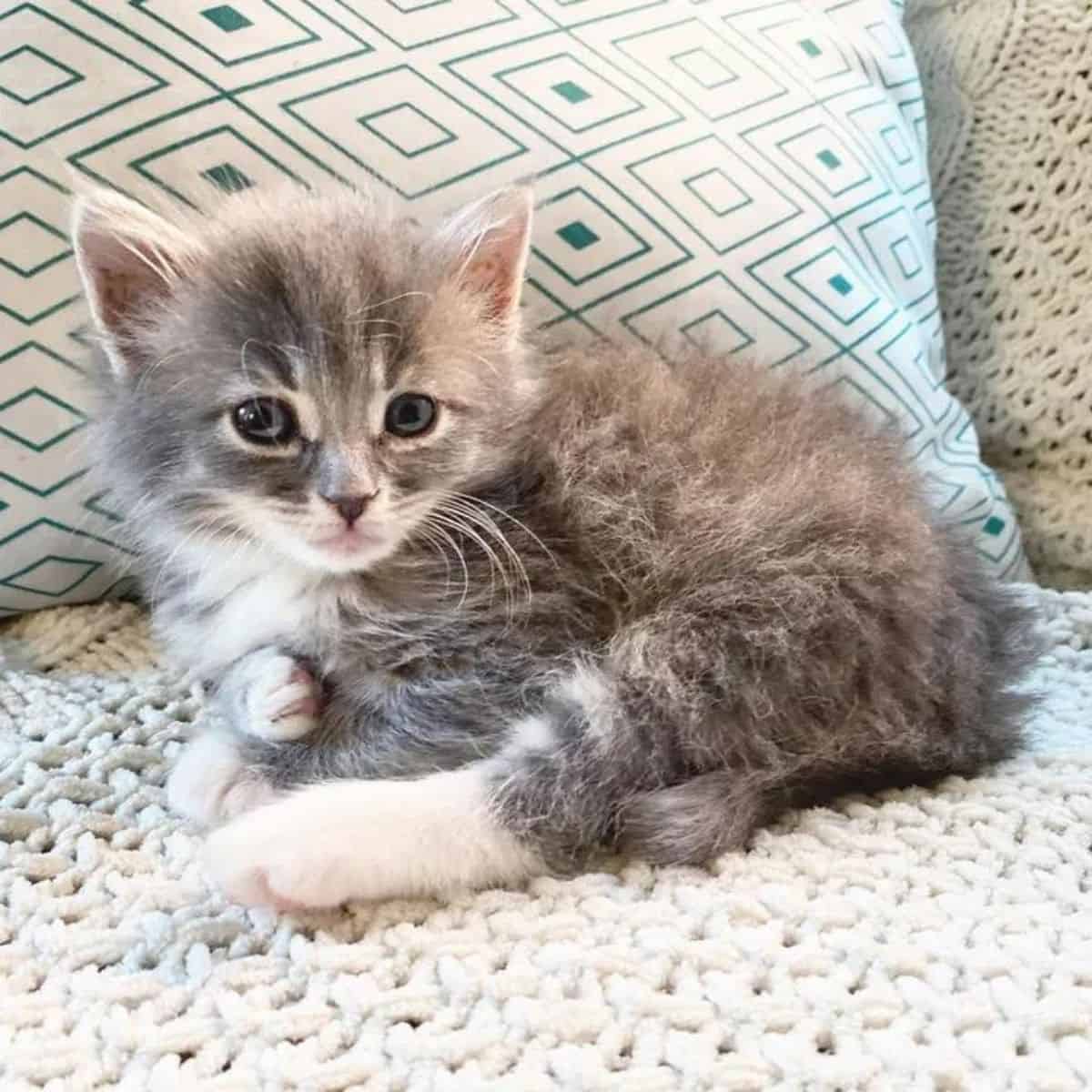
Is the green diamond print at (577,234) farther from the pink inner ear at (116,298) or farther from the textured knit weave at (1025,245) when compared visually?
the textured knit weave at (1025,245)

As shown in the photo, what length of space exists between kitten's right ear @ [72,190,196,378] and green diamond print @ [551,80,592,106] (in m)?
0.42

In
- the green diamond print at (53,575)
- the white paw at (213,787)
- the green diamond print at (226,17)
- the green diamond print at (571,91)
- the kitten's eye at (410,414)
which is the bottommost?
the green diamond print at (53,575)

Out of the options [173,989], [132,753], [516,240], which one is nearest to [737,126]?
[516,240]

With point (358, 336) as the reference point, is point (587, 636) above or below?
below

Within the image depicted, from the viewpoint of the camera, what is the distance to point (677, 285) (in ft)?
3.89

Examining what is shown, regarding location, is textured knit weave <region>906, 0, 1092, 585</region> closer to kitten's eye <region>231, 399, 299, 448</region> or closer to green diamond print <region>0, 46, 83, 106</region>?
kitten's eye <region>231, 399, 299, 448</region>

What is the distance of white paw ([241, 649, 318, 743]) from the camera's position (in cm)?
93

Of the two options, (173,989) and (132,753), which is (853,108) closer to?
(132,753)

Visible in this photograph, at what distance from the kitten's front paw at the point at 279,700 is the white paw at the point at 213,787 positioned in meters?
0.03

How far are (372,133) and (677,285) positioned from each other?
322 mm

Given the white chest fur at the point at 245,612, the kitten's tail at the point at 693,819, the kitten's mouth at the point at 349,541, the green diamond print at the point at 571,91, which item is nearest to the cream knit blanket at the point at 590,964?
the kitten's tail at the point at 693,819

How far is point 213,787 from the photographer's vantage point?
0.89m

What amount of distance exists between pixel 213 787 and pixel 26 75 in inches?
24.7

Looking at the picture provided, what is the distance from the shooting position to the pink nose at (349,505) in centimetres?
87
